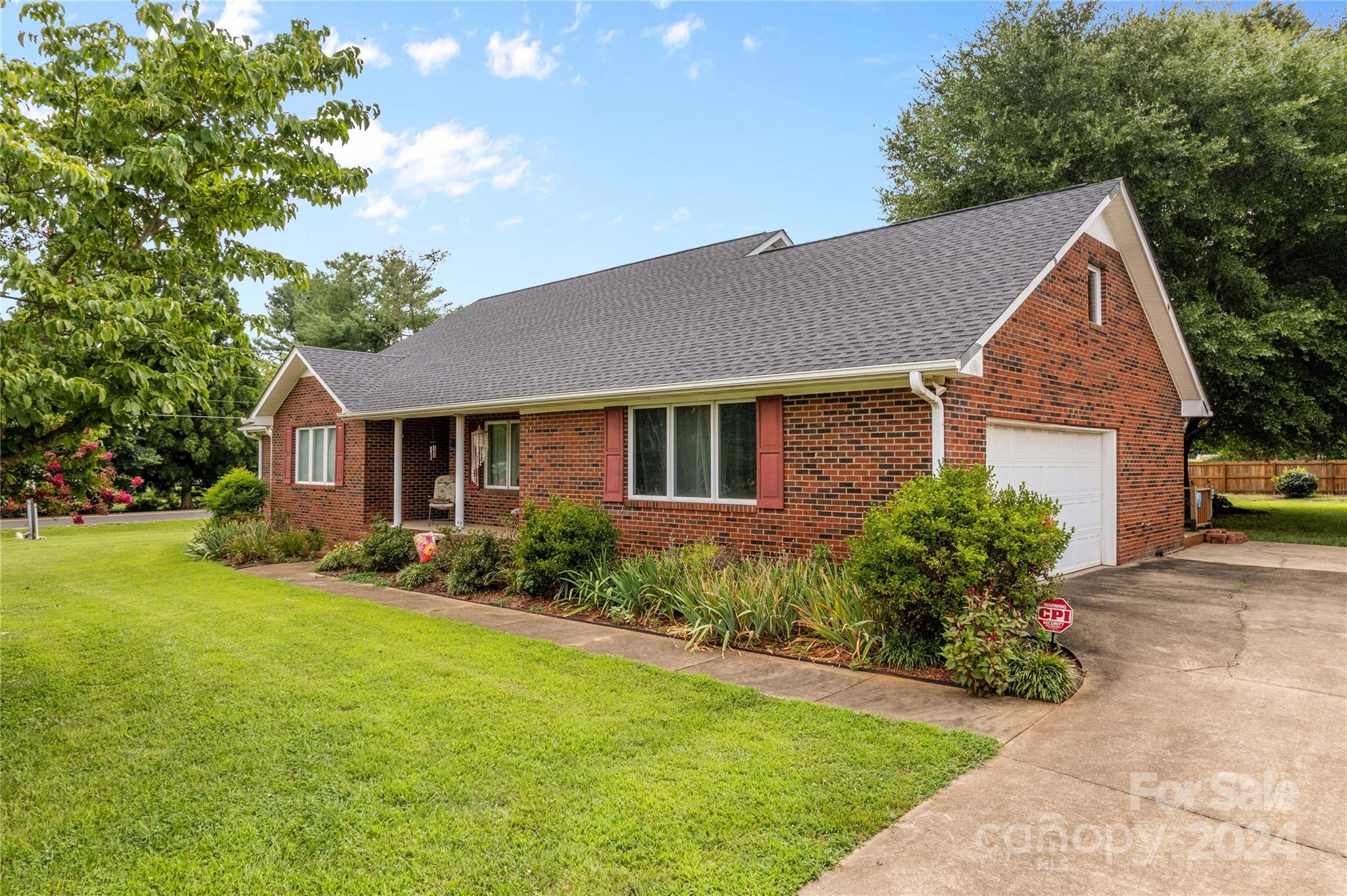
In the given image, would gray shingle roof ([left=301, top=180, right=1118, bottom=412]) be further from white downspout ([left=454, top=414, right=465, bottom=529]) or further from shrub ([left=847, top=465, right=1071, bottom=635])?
shrub ([left=847, top=465, right=1071, bottom=635])

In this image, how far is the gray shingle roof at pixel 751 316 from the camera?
28.6ft

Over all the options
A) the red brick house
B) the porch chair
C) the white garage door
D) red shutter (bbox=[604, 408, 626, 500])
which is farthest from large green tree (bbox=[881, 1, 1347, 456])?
the porch chair

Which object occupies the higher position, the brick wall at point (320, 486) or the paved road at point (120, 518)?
the brick wall at point (320, 486)

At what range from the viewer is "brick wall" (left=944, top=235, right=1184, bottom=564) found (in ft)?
28.1

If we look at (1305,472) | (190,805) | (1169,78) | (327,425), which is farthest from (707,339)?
(1305,472)

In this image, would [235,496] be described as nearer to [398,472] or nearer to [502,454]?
[398,472]

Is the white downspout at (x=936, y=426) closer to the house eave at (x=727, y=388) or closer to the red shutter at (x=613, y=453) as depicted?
the house eave at (x=727, y=388)

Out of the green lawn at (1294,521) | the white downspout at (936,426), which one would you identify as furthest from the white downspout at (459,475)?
the green lawn at (1294,521)

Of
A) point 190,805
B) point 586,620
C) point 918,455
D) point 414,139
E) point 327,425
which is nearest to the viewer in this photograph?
point 190,805

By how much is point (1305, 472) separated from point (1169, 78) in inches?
789

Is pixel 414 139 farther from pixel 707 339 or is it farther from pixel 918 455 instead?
pixel 918 455

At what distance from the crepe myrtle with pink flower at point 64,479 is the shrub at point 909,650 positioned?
6487mm

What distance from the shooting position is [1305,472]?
2802 cm

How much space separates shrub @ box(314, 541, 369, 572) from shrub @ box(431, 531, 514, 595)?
229 cm
